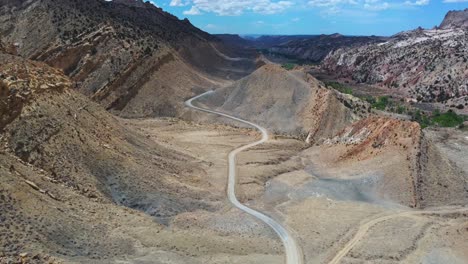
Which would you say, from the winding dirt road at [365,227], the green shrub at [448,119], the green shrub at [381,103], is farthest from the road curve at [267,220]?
the green shrub at [381,103]

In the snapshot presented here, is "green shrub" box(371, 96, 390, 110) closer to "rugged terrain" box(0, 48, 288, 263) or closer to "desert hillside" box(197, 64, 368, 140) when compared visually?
"desert hillside" box(197, 64, 368, 140)

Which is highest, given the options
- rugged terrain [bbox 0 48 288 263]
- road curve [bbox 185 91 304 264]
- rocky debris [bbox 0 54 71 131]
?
rocky debris [bbox 0 54 71 131]

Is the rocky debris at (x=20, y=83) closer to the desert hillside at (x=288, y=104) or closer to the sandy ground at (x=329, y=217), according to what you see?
the sandy ground at (x=329, y=217)

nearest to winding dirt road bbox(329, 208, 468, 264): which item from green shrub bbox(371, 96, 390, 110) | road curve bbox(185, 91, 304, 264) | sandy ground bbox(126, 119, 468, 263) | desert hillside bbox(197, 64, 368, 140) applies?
sandy ground bbox(126, 119, 468, 263)

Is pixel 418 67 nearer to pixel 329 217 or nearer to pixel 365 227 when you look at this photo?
pixel 329 217

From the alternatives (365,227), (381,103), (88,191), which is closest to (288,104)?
(381,103)

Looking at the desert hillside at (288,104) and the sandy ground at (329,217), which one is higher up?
the desert hillside at (288,104)

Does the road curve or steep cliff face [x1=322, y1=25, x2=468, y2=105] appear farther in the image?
steep cliff face [x1=322, y1=25, x2=468, y2=105]
